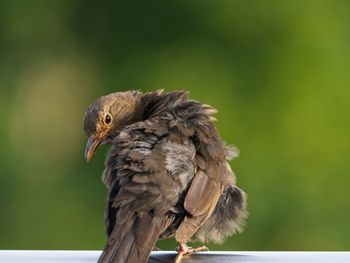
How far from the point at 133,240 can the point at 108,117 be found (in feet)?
3.41

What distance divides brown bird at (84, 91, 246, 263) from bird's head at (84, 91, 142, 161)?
0.06 metres

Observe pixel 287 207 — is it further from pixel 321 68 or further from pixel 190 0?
pixel 190 0

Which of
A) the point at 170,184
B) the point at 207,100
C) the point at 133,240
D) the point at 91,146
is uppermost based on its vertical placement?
the point at 170,184

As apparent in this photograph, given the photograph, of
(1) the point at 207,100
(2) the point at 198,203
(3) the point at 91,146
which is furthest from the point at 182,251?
(1) the point at 207,100

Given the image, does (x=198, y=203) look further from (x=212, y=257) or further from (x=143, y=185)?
(x=212, y=257)

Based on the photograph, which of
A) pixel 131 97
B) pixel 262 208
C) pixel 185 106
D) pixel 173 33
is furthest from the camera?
pixel 173 33

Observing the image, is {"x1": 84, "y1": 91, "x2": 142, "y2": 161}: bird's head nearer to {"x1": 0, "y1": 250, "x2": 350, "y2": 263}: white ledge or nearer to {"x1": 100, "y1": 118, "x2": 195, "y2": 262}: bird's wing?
{"x1": 100, "y1": 118, "x2": 195, "y2": 262}: bird's wing

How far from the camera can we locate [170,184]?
444 cm

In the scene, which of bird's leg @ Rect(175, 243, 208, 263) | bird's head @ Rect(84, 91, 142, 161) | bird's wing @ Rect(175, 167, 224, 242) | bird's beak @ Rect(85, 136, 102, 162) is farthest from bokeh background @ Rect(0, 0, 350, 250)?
bird's leg @ Rect(175, 243, 208, 263)

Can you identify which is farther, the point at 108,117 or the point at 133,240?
the point at 108,117

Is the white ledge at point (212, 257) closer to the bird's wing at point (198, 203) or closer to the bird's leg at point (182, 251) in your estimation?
the bird's leg at point (182, 251)

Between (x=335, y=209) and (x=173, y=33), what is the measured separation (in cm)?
119

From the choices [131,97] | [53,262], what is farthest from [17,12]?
[53,262]

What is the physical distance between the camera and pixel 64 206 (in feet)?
23.8
